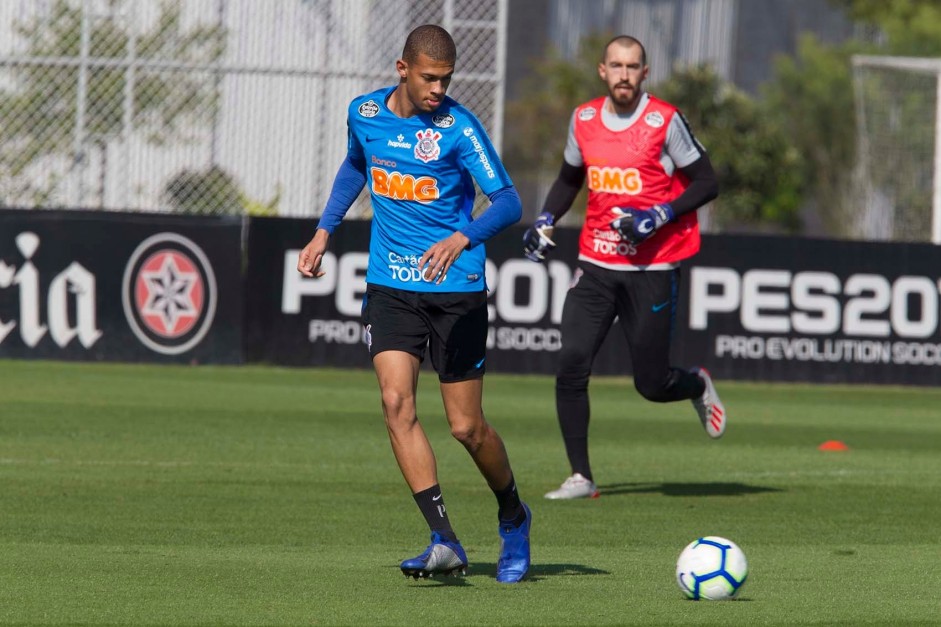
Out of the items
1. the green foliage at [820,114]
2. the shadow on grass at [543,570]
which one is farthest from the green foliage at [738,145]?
the shadow on grass at [543,570]

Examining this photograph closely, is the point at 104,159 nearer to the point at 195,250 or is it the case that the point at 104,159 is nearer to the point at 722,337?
the point at 195,250

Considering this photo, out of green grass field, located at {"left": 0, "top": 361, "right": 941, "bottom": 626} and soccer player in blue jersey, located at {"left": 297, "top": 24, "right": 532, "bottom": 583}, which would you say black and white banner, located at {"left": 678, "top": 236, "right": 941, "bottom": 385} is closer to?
green grass field, located at {"left": 0, "top": 361, "right": 941, "bottom": 626}

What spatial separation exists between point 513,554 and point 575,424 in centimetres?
310

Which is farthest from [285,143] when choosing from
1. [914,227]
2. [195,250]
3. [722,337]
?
[914,227]

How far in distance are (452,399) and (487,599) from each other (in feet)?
2.83

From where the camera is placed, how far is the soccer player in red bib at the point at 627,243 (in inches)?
368

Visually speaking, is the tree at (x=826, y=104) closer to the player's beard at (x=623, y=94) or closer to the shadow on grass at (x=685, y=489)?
the shadow on grass at (x=685, y=489)

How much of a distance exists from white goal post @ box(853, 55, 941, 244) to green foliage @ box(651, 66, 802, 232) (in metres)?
17.6

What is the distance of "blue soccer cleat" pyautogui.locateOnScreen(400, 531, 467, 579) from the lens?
605 centimetres

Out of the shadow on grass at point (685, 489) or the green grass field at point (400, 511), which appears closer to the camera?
the green grass field at point (400, 511)

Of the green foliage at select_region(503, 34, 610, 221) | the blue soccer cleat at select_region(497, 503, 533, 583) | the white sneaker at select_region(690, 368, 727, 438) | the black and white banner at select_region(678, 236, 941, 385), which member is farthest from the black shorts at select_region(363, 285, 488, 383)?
the green foliage at select_region(503, 34, 610, 221)

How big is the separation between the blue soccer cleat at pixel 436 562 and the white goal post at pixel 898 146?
2100cm

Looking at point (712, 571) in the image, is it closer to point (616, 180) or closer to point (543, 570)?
point (543, 570)

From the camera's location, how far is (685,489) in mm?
9906
